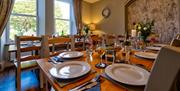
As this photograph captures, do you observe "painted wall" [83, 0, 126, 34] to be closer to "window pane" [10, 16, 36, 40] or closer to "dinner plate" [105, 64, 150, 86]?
"window pane" [10, 16, 36, 40]

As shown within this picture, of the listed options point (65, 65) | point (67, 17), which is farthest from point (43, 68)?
point (67, 17)

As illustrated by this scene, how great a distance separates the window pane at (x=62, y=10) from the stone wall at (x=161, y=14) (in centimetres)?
246

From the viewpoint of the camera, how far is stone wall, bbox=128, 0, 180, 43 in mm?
3465

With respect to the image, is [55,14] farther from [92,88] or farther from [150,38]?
[92,88]

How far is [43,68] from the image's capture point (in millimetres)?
1057

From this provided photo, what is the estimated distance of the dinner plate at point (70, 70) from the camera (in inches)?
33.2

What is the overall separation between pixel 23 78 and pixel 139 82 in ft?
9.10

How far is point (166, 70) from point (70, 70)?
2.25ft

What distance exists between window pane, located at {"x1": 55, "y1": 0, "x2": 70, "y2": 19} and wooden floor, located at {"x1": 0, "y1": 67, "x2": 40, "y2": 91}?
2474 mm

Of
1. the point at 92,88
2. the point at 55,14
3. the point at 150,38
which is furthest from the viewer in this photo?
the point at 55,14

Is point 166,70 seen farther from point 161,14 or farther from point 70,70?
point 161,14

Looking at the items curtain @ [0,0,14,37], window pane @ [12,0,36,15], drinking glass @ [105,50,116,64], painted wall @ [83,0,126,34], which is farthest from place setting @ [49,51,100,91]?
painted wall @ [83,0,126,34]

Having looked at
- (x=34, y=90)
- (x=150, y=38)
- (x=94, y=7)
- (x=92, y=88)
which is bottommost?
(x=34, y=90)

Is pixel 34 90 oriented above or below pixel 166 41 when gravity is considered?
below
